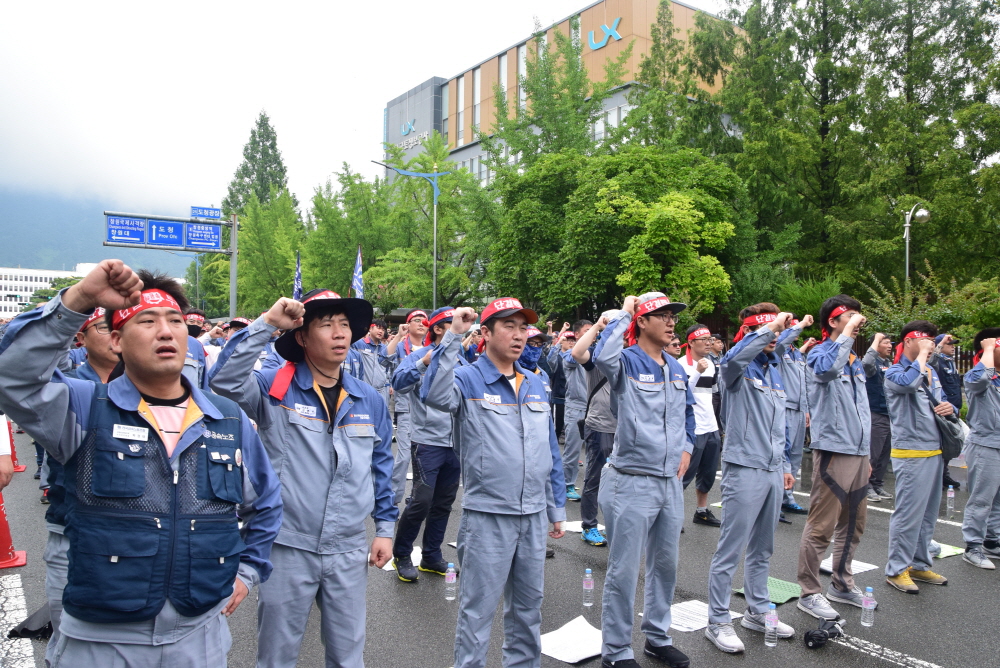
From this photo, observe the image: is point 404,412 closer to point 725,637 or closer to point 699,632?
point 699,632

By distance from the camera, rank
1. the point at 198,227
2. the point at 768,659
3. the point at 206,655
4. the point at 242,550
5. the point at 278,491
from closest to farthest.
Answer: the point at 206,655, the point at 242,550, the point at 278,491, the point at 768,659, the point at 198,227

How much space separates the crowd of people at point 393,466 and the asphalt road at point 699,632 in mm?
194

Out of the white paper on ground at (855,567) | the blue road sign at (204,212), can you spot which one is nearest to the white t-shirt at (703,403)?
the white paper on ground at (855,567)

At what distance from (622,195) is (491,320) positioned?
63.4 ft

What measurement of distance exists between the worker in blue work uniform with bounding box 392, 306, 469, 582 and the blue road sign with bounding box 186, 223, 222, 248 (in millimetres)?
26498

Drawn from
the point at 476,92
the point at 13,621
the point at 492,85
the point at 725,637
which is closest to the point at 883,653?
the point at 725,637

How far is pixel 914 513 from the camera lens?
6125mm

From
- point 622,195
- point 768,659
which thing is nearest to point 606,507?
point 768,659

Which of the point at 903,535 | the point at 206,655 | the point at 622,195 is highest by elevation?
the point at 622,195

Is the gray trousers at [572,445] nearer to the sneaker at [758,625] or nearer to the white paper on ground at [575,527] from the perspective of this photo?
the white paper on ground at [575,527]

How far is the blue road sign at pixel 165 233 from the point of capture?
1166 inches

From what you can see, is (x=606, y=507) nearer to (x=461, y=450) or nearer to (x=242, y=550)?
(x=461, y=450)

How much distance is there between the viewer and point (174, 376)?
2.57 meters

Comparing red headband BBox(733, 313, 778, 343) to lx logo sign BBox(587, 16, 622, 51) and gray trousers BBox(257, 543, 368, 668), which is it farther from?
lx logo sign BBox(587, 16, 622, 51)
